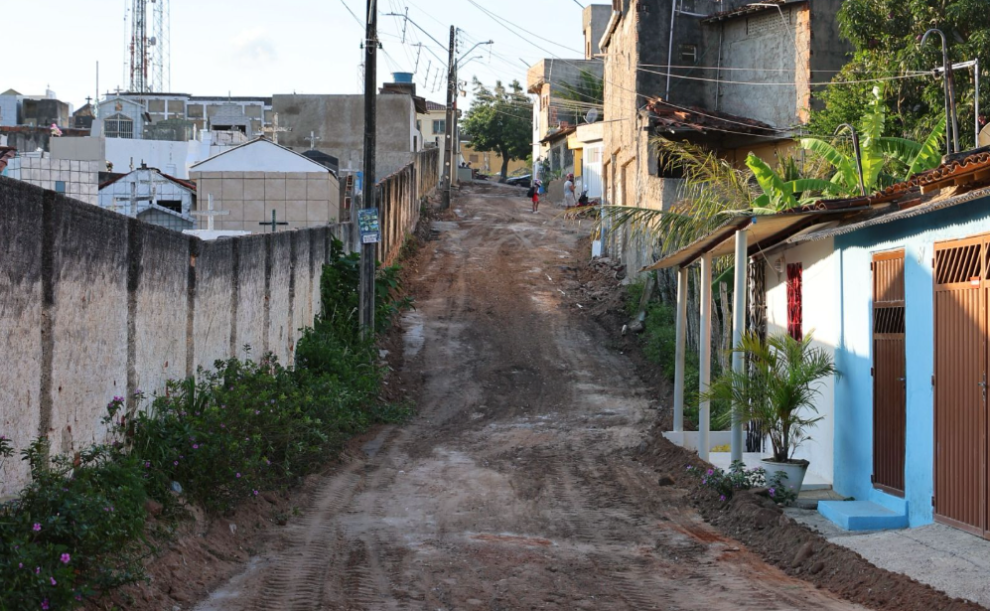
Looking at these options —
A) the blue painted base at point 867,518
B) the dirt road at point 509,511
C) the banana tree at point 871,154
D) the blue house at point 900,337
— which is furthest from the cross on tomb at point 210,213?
the blue painted base at point 867,518

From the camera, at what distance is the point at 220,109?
171ft

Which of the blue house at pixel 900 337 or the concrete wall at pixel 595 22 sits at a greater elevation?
the concrete wall at pixel 595 22

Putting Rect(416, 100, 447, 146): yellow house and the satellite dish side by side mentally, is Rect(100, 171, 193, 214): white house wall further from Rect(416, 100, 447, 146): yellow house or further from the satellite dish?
Rect(416, 100, 447, 146): yellow house

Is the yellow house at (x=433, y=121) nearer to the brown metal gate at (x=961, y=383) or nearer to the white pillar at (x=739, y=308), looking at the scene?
the white pillar at (x=739, y=308)

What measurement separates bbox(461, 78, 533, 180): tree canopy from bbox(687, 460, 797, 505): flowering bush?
58.0m

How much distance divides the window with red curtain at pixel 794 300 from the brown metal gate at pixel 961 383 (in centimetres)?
402

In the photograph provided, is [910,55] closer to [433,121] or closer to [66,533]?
[66,533]

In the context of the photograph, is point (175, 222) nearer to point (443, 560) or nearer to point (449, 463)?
point (449, 463)

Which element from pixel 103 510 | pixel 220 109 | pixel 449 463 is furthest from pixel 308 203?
pixel 220 109

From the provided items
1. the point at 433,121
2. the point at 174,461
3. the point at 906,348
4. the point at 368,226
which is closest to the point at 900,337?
the point at 906,348

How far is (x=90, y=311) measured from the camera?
7988 millimetres

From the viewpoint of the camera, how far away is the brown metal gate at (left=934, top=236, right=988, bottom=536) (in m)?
8.03

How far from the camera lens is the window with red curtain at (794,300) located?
1296cm

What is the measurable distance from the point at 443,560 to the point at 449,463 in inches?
205
